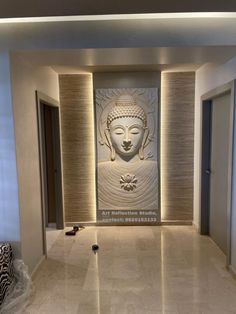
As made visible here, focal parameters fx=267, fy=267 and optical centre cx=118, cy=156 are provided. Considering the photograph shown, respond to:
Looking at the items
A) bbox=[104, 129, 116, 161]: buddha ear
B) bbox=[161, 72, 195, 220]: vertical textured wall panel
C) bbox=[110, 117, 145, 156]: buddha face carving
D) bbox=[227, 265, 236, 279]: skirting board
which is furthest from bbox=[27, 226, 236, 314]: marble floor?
bbox=[110, 117, 145, 156]: buddha face carving

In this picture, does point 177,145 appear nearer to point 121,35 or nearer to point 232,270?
point 232,270

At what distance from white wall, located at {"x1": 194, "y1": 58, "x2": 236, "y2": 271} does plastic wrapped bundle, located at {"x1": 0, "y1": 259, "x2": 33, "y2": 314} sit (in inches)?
81.1

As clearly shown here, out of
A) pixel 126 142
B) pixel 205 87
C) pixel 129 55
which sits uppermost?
pixel 129 55

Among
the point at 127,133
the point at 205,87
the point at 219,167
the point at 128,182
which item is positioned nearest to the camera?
the point at 219,167

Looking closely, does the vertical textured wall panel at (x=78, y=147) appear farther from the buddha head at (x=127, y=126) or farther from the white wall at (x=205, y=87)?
the white wall at (x=205, y=87)

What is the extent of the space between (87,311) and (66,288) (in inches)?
16.9

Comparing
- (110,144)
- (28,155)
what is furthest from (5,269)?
(110,144)

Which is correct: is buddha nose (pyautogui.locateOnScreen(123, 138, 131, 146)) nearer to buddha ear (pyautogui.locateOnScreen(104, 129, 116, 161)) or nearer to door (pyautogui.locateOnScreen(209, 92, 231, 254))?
buddha ear (pyautogui.locateOnScreen(104, 129, 116, 161))

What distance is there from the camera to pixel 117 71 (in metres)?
4.02

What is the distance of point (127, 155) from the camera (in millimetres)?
4152

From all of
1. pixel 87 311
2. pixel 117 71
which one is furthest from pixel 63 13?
pixel 87 311

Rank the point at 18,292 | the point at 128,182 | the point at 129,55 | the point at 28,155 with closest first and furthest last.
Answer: the point at 18,292 → the point at 129,55 → the point at 28,155 → the point at 128,182

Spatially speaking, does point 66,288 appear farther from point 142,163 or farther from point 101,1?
point 101,1

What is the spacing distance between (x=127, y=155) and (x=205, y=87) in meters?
1.49
